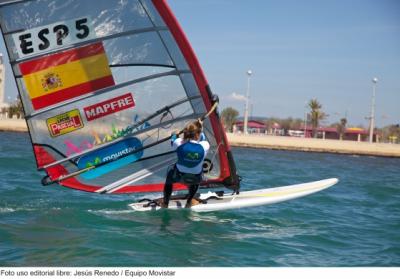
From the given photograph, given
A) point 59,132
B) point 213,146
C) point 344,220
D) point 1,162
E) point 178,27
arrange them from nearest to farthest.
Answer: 1. point 178,27
2. point 59,132
3. point 213,146
4. point 344,220
5. point 1,162

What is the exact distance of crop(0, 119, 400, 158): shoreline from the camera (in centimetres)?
3647

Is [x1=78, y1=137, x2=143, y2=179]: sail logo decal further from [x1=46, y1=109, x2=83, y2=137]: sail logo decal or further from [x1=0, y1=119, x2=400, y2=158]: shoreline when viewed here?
[x1=0, y1=119, x2=400, y2=158]: shoreline

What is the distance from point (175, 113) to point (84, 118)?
1070 millimetres

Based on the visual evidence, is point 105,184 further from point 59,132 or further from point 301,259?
point 301,259

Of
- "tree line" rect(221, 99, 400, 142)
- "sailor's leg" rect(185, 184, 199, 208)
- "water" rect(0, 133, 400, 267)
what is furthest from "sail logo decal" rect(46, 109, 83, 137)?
"tree line" rect(221, 99, 400, 142)

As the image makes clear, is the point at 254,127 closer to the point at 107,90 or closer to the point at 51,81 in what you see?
the point at 107,90

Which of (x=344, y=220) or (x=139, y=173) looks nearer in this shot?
(x=139, y=173)

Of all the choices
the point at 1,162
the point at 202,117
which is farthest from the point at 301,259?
the point at 1,162

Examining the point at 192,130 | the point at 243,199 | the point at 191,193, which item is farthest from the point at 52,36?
the point at 243,199

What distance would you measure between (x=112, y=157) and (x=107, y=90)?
33.1 inches

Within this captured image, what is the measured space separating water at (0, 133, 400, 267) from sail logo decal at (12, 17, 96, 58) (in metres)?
1.87

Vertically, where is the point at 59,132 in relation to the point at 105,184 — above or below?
above

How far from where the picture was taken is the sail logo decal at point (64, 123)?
20.0 ft

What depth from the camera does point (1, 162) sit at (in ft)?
40.8
